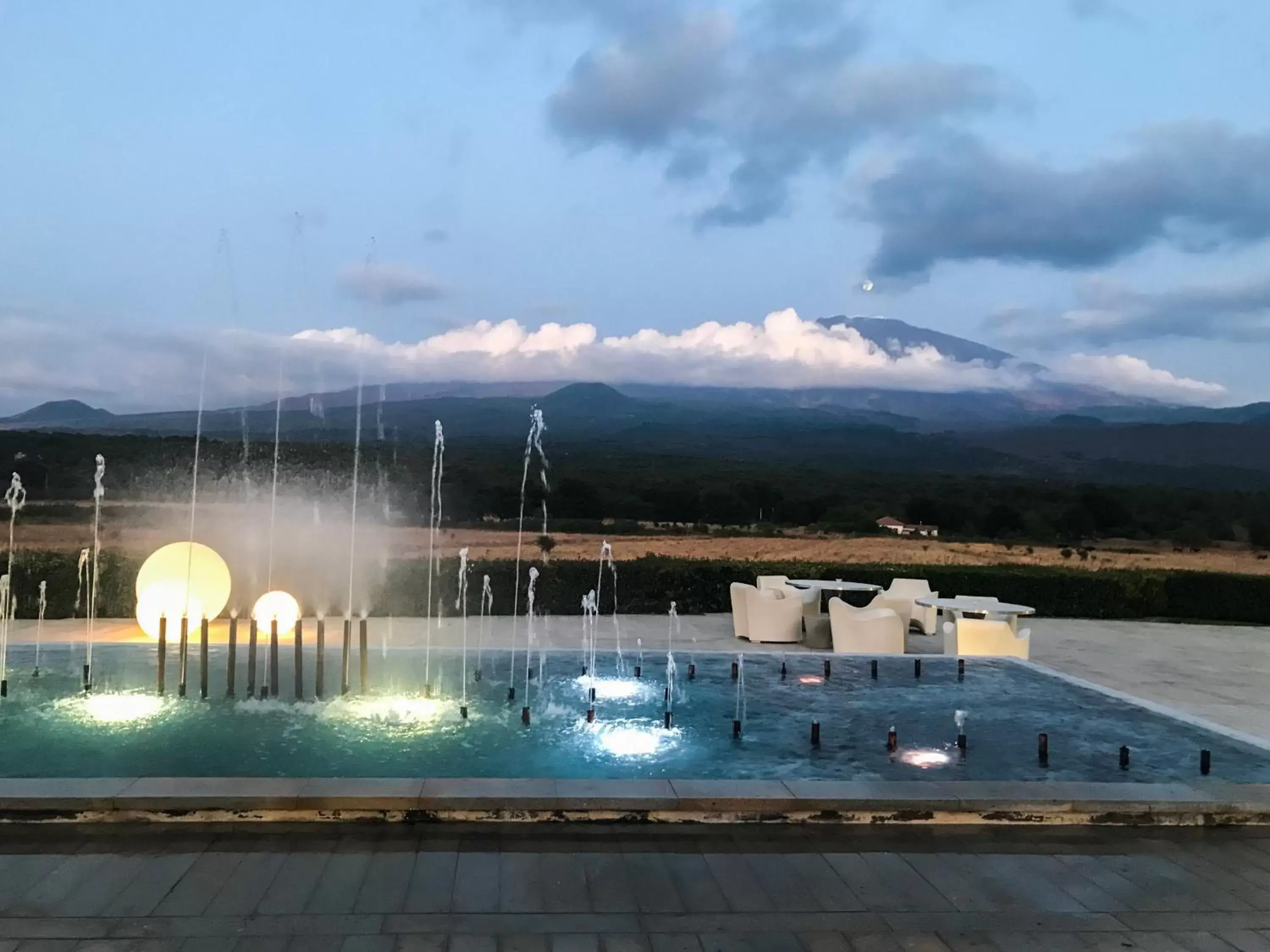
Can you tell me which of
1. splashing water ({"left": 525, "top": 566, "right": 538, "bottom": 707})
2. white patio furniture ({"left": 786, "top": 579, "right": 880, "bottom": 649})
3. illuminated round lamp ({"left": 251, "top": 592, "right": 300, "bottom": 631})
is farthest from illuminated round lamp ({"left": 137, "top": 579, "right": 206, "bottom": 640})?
white patio furniture ({"left": 786, "top": 579, "right": 880, "bottom": 649})

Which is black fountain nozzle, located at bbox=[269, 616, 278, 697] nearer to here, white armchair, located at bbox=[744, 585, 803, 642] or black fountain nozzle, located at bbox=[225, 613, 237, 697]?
black fountain nozzle, located at bbox=[225, 613, 237, 697]

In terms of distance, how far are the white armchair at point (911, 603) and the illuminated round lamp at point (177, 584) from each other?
8215 mm

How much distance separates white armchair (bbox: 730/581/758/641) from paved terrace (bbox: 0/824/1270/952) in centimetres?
774

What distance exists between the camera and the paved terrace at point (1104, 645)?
31.4 ft

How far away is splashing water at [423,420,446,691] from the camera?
9.78 m

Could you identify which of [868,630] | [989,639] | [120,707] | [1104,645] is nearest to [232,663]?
[120,707]

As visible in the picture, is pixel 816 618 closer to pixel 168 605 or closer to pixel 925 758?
pixel 925 758

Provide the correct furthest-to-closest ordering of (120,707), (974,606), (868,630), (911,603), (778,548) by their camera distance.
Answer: (778,548) < (911,603) < (974,606) < (868,630) < (120,707)

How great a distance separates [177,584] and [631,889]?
26.3ft

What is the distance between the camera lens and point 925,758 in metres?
6.48

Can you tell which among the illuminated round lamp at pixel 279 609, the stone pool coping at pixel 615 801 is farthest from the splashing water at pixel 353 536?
the stone pool coping at pixel 615 801

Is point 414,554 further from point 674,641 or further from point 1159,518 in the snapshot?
point 1159,518

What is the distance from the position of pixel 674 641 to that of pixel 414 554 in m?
6.88

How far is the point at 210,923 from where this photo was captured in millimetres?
3559
